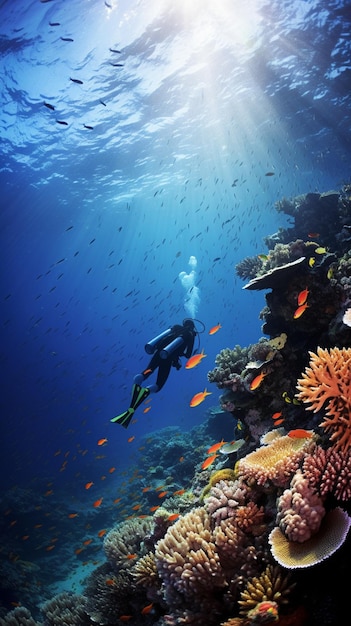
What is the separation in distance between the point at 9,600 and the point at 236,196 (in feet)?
152

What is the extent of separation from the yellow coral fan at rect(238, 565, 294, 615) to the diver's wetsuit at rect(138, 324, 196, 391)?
574 centimetres

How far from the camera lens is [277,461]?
372cm

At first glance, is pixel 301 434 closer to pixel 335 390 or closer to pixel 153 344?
pixel 335 390

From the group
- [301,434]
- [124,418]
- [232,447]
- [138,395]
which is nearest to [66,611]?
[124,418]

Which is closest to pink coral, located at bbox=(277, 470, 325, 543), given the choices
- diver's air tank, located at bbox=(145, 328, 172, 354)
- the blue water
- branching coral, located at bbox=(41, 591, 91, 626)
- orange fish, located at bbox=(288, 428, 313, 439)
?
orange fish, located at bbox=(288, 428, 313, 439)

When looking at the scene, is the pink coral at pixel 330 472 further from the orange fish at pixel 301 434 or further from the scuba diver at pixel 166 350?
the scuba diver at pixel 166 350

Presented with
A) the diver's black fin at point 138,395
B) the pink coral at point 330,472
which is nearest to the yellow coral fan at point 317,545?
the pink coral at point 330,472

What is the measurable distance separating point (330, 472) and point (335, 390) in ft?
2.41

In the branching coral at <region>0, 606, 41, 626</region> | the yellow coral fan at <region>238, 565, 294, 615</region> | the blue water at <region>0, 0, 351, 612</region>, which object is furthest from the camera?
the blue water at <region>0, 0, 351, 612</region>

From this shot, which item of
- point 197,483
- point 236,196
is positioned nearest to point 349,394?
point 197,483

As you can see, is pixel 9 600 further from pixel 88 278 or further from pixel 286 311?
pixel 88 278

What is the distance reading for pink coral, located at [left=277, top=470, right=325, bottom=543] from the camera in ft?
9.37

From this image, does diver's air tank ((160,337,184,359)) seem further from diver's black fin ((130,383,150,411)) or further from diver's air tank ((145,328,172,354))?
diver's black fin ((130,383,150,411))

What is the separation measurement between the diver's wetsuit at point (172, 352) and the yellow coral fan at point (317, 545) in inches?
231
